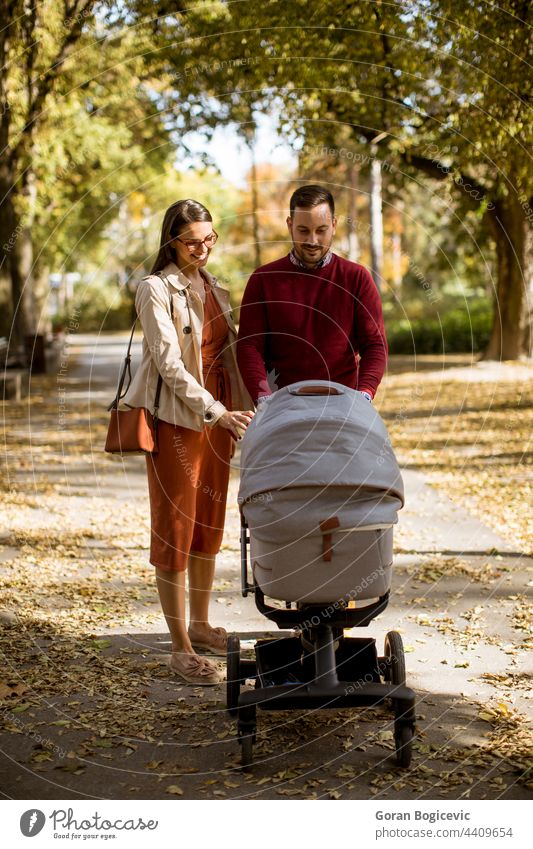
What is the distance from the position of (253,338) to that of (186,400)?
461 millimetres

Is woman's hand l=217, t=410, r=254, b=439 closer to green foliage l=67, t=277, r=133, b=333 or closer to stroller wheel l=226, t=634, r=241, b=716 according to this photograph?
stroller wheel l=226, t=634, r=241, b=716

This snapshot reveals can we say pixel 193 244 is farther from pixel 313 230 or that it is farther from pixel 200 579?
pixel 200 579

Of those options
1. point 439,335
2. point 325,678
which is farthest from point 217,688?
point 439,335

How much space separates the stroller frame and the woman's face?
1425 mm

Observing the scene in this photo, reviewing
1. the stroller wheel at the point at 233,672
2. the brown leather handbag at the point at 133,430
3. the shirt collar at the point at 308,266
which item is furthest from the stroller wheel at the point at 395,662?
the shirt collar at the point at 308,266

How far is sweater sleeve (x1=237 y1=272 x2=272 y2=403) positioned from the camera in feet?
15.7

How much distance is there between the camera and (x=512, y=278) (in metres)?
21.5

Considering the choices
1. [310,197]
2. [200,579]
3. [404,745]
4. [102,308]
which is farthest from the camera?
[102,308]

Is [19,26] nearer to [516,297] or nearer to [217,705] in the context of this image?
[516,297]

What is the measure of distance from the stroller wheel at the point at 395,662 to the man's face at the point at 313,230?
1.86 metres

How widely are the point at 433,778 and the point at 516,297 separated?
18.7 meters

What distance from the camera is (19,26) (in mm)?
15648

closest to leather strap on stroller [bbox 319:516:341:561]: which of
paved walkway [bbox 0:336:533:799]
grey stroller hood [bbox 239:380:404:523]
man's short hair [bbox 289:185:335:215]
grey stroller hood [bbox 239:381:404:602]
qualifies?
grey stroller hood [bbox 239:381:404:602]

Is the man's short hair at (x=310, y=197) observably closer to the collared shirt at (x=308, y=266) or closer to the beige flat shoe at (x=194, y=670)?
the collared shirt at (x=308, y=266)
